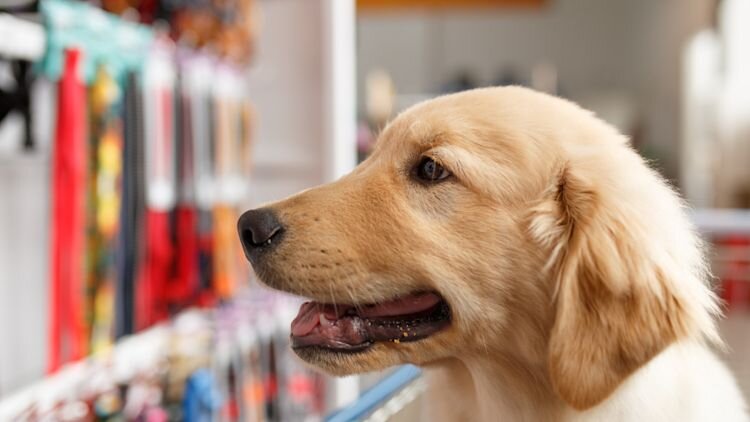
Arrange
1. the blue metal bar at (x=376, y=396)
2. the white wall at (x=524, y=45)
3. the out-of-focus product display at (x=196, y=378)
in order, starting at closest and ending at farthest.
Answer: the blue metal bar at (x=376, y=396), the out-of-focus product display at (x=196, y=378), the white wall at (x=524, y=45)

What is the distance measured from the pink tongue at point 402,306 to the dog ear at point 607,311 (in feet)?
0.69

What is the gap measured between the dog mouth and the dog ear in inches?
8.1

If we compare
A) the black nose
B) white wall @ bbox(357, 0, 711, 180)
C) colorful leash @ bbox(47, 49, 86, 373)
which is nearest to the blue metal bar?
the black nose

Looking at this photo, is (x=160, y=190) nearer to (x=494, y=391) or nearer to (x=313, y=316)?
(x=313, y=316)

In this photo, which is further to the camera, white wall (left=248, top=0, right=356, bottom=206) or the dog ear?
white wall (left=248, top=0, right=356, bottom=206)

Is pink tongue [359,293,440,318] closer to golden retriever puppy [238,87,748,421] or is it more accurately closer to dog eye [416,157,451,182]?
golden retriever puppy [238,87,748,421]

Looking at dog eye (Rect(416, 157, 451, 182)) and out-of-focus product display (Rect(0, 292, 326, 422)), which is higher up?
dog eye (Rect(416, 157, 451, 182))

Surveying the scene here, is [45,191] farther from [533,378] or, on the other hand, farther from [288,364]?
[533,378]

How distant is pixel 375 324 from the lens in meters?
1.24

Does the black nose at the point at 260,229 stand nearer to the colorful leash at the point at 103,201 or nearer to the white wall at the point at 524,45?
the colorful leash at the point at 103,201

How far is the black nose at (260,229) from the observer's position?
1202mm

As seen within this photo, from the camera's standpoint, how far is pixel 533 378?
1197mm

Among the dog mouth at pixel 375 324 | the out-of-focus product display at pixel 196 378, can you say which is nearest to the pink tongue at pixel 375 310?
the dog mouth at pixel 375 324

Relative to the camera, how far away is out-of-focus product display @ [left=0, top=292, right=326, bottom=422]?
5.25 feet
